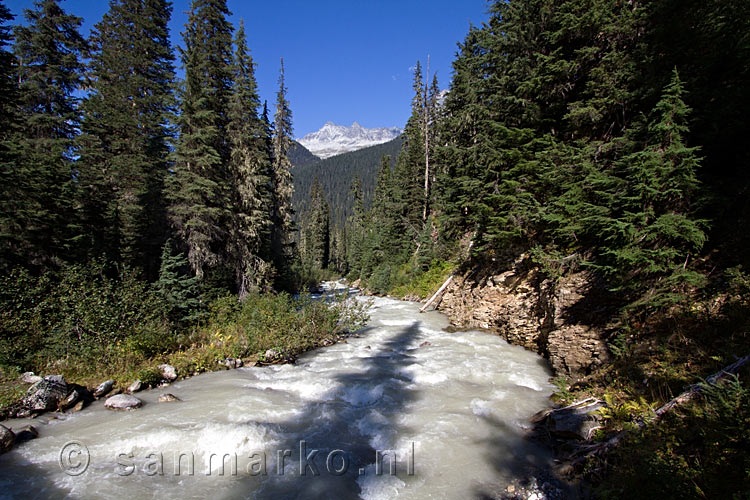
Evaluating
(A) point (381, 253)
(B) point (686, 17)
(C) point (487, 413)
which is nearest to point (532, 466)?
(C) point (487, 413)

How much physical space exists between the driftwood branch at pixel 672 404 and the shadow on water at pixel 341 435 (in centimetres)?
273

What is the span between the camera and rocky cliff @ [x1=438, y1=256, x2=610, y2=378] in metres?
7.52

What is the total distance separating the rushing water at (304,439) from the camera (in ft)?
14.3

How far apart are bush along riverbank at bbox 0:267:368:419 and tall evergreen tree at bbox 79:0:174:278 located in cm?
453

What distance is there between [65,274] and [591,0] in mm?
18464

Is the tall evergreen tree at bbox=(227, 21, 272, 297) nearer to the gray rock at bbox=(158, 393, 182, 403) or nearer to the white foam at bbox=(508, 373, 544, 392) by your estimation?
the gray rock at bbox=(158, 393, 182, 403)

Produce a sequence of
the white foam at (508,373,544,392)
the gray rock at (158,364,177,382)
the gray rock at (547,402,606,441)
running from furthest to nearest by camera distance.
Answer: the gray rock at (158,364,177,382) → the white foam at (508,373,544,392) → the gray rock at (547,402,606,441)

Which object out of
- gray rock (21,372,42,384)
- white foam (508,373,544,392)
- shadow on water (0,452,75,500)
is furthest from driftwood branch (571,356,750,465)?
gray rock (21,372,42,384)

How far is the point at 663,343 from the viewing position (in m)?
5.66

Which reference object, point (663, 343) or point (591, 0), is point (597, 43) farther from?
point (663, 343)

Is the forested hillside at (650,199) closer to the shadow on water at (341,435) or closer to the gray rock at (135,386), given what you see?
the shadow on water at (341,435)

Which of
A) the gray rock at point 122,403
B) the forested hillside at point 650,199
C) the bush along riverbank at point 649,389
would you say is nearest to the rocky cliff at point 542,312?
the bush along riverbank at point 649,389

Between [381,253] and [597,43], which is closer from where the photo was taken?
[597,43]

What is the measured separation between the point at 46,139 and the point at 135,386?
15793 mm
